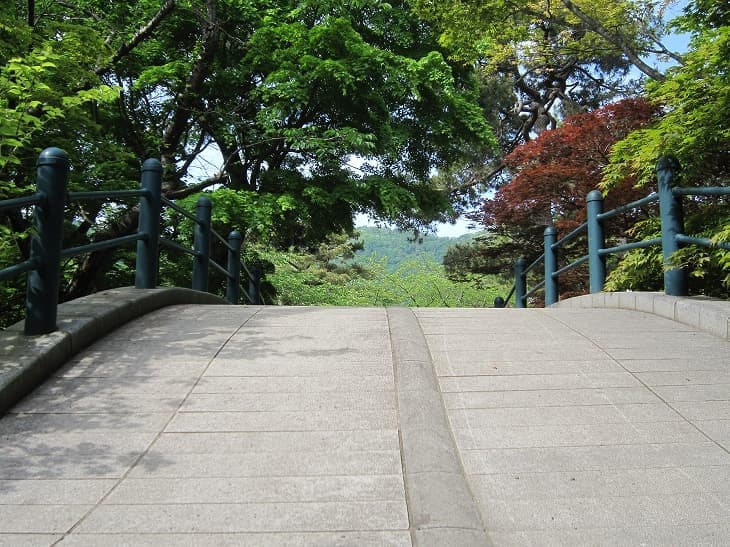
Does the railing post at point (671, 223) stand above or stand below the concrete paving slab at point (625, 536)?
above

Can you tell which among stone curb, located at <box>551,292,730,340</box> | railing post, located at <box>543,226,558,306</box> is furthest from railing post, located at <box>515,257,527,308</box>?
stone curb, located at <box>551,292,730,340</box>

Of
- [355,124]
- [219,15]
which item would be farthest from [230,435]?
[219,15]

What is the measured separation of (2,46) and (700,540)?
7.17 metres

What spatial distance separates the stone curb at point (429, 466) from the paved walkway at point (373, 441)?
12mm

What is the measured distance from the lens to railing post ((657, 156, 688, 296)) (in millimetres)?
5258

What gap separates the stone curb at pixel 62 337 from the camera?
334cm

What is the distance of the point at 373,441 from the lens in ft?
9.64

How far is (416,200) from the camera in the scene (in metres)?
12.8

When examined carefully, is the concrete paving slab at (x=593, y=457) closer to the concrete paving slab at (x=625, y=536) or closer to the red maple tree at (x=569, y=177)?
the concrete paving slab at (x=625, y=536)

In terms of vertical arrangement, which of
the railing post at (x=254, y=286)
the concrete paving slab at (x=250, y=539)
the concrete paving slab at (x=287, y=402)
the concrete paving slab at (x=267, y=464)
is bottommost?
the concrete paving slab at (x=250, y=539)

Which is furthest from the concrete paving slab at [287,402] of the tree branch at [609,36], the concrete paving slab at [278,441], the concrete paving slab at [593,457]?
the tree branch at [609,36]

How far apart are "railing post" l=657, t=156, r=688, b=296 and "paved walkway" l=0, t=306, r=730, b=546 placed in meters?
0.79

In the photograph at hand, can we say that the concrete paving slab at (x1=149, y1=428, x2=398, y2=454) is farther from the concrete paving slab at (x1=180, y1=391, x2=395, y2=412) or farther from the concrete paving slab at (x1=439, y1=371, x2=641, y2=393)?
the concrete paving slab at (x1=439, y1=371, x2=641, y2=393)

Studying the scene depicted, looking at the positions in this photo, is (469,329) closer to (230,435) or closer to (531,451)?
(531,451)
